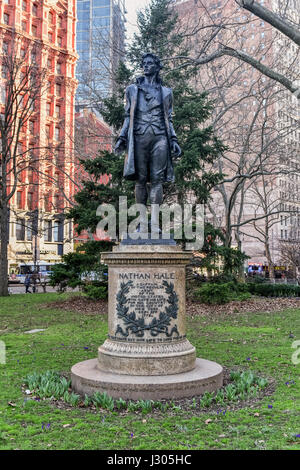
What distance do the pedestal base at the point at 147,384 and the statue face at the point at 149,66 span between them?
499cm

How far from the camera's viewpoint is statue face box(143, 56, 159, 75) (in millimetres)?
7457

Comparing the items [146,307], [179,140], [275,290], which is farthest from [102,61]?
[146,307]

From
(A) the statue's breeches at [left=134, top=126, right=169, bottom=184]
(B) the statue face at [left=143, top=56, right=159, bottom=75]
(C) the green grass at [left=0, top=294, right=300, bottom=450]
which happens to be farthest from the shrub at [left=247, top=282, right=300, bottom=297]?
(B) the statue face at [left=143, top=56, right=159, bottom=75]

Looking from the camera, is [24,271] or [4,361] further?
[24,271]

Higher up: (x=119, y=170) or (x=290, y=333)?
(x=119, y=170)

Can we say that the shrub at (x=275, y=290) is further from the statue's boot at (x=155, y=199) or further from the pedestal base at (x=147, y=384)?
the pedestal base at (x=147, y=384)

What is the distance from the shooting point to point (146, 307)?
6.70m

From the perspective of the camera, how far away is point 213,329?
12.9 meters

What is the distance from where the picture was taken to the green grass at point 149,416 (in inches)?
180

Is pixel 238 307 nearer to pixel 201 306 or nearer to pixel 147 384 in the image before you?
pixel 201 306

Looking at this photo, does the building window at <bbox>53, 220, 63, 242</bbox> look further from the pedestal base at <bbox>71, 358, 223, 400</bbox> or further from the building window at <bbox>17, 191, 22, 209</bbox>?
the pedestal base at <bbox>71, 358, 223, 400</bbox>
